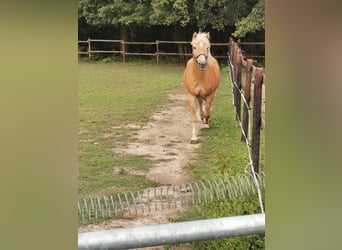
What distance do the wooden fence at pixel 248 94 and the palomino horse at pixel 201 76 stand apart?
0.10 m

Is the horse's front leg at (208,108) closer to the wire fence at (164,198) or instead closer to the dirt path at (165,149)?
the dirt path at (165,149)

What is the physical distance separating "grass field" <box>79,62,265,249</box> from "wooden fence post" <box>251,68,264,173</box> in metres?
0.04

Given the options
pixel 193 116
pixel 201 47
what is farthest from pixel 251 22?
pixel 193 116

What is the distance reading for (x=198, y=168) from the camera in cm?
290

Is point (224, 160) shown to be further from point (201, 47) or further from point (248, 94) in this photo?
point (201, 47)

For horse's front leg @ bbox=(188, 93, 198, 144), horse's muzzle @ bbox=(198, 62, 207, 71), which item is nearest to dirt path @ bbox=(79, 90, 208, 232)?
horse's front leg @ bbox=(188, 93, 198, 144)

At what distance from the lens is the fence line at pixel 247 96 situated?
2.96m

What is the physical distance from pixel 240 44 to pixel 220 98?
304 mm

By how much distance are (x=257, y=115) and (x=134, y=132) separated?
2.23 feet

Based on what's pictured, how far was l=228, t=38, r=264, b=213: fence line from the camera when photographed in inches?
116

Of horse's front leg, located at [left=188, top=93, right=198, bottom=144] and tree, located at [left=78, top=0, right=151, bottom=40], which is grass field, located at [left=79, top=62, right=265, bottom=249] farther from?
tree, located at [left=78, top=0, right=151, bottom=40]

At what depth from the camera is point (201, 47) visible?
2939 mm
